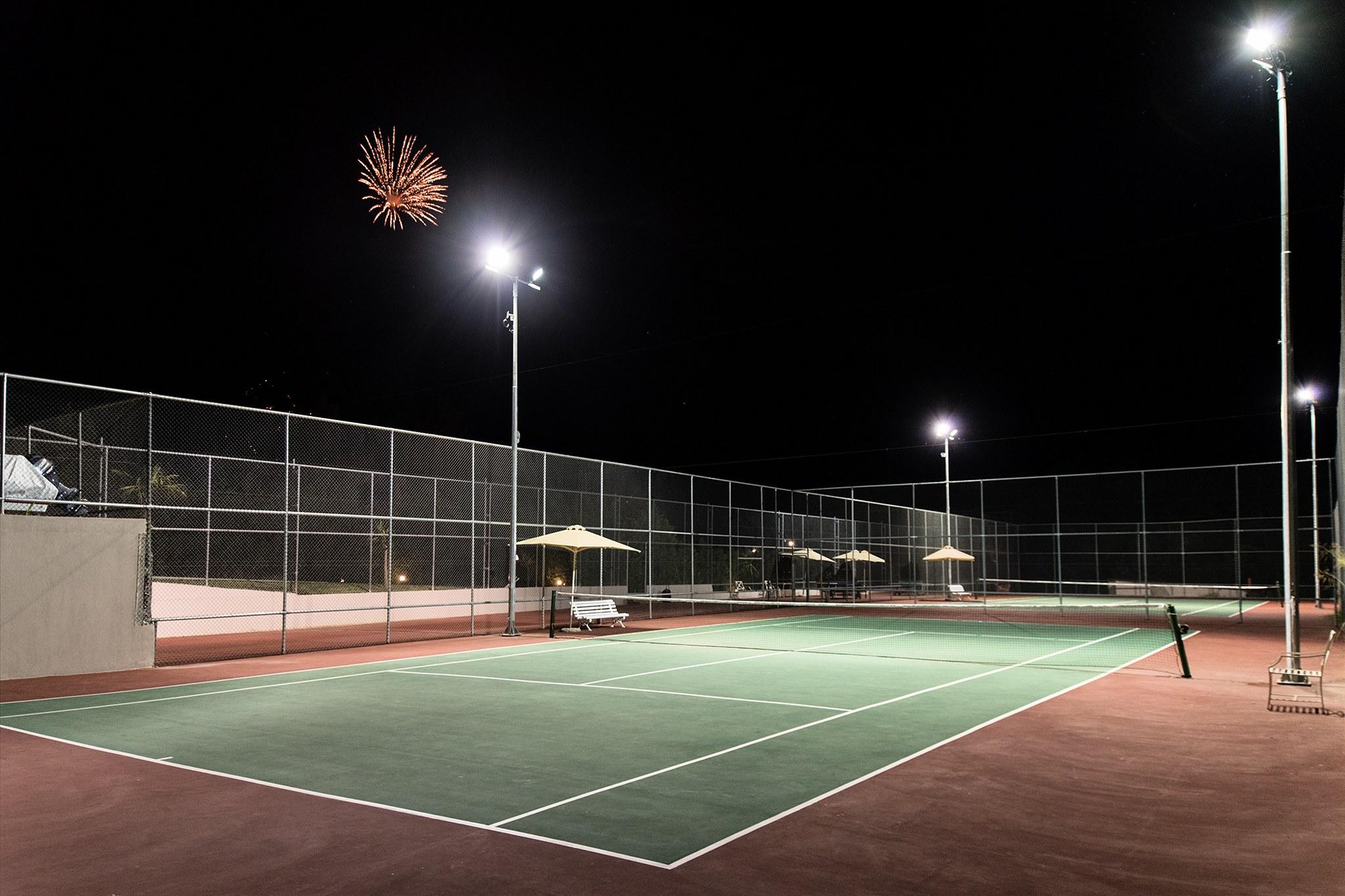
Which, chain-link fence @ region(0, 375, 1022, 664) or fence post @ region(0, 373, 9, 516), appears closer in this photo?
fence post @ region(0, 373, 9, 516)

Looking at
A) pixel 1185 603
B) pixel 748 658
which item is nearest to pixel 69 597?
pixel 748 658

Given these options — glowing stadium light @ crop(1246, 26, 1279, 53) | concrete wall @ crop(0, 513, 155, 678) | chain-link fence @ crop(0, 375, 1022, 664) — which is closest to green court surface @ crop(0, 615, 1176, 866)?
concrete wall @ crop(0, 513, 155, 678)

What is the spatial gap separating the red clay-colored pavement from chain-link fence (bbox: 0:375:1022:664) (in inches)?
348

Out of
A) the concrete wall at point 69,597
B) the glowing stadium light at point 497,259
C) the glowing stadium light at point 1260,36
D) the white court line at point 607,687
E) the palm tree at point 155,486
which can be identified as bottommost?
the white court line at point 607,687

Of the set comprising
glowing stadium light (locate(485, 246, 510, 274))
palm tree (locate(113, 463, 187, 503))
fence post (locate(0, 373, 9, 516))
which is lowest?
palm tree (locate(113, 463, 187, 503))

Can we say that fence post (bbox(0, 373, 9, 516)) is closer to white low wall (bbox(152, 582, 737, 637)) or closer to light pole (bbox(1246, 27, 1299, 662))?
white low wall (bbox(152, 582, 737, 637))

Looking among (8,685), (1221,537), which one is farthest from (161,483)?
(1221,537)

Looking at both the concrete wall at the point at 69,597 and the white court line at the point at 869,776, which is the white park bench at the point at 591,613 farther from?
the white court line at the point at 869,776

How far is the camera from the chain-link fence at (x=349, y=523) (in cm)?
1900

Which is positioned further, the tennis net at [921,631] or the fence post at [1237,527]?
the fence post at [1237,527]

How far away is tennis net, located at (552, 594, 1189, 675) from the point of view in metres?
17.5

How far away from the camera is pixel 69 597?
1398cm

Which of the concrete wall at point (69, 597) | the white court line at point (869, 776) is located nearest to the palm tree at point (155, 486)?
the concrete wall at point (69, 597)

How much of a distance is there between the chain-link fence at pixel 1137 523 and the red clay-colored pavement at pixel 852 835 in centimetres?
3049
